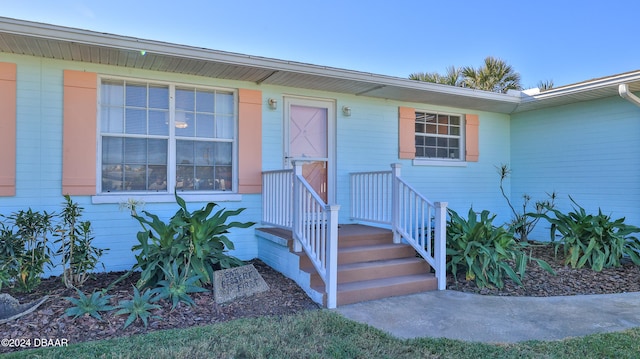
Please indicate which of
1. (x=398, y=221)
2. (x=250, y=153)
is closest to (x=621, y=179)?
(x=398, y=221)

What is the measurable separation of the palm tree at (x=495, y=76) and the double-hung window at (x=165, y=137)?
509 inches

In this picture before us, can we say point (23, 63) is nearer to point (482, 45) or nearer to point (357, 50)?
point (357, 50)

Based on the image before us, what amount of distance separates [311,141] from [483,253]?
3.03 m

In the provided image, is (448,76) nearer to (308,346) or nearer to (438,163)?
(438,163)

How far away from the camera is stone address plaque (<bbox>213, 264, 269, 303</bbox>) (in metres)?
4.09

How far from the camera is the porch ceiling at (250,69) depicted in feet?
13.7

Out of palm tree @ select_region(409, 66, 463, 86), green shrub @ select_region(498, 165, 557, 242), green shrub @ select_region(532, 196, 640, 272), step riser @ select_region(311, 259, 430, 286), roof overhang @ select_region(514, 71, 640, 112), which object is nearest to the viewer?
step riser @ select_region(311, 259, 430, 286)

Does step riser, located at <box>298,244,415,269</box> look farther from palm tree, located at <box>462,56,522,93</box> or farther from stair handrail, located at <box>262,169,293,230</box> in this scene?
palm tree, located at <box>462,56,522,93</box>

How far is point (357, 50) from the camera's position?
48.4 feet

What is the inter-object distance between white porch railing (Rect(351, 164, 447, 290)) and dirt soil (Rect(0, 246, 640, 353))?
0.50m

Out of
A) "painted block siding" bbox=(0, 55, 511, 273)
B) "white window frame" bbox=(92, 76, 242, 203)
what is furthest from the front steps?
"painted block siding" bbox=(0, 55, 511, 273)

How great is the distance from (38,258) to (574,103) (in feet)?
27.8

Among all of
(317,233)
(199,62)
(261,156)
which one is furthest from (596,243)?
(199,62)

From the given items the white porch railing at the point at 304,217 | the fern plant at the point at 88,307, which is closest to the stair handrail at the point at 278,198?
the white porch railing at the point at 304,217
